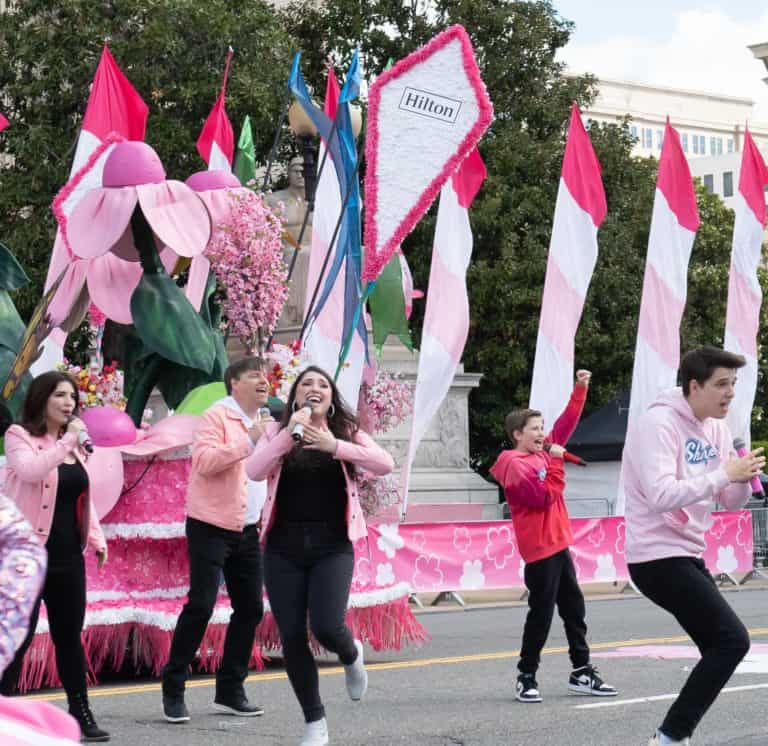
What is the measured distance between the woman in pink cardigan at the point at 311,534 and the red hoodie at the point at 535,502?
2061mm

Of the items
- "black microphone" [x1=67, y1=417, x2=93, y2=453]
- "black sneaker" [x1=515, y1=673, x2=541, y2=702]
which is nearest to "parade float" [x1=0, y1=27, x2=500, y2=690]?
"black sneaker" [x1=515, y1=673, x2=541, y2=702]

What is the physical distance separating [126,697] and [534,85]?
28186 millimetres

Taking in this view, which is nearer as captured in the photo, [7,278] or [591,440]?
[7,278]

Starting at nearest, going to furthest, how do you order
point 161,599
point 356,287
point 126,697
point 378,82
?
point 126,697 → point 161,599 → point 378,82 → point 356,287

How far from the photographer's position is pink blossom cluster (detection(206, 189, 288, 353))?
11273 millimetres

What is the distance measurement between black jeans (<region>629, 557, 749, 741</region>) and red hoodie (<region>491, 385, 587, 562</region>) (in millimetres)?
2641

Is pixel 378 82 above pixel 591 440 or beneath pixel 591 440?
above

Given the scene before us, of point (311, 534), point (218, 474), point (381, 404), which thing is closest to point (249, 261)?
point (381, 404)

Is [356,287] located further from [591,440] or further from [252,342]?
[591,440]

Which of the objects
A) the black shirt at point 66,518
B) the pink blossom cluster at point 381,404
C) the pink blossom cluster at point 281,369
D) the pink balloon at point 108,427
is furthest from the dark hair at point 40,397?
the pink blossom cluster at point 381,404

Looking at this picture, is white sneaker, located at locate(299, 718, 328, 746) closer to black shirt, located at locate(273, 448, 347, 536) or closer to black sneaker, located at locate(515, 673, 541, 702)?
black shirt, located at locate(273, 448, 347, 536)

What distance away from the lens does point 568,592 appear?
947cm

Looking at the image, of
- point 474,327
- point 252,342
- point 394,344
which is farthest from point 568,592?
point 474,327

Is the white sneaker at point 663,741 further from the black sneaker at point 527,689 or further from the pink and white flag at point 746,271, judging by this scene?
the pink and white flag at point 746,271
